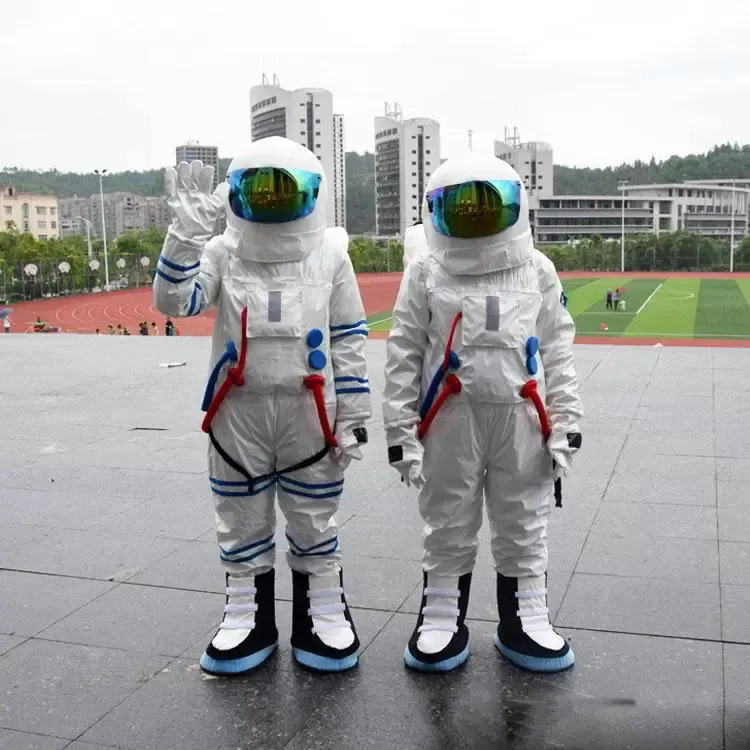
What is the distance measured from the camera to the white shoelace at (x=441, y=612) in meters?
3.60

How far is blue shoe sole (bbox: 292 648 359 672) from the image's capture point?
3475 millimetres

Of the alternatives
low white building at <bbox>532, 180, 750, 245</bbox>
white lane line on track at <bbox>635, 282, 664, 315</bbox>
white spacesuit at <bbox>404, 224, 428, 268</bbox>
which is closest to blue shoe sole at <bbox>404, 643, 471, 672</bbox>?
white spacesuit at <bbox>404, 224, 428, 268</bbox>

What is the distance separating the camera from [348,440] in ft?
11.7

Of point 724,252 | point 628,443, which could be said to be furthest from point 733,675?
point 724,252

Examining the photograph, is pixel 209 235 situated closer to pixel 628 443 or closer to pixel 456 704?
pixel 456 704

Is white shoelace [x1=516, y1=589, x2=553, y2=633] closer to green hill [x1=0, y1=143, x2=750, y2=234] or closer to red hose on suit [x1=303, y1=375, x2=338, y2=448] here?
red hose on suit [x1=303, y1=375, x2=338, y2=448]

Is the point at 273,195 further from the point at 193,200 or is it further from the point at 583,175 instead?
the point at 583,175

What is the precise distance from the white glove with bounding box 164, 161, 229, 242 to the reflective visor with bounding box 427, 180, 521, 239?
0.86 m

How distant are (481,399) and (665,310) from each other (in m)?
35.5

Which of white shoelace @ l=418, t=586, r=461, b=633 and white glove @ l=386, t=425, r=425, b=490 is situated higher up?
white glove @ l=386, t=425, r=425, b=490

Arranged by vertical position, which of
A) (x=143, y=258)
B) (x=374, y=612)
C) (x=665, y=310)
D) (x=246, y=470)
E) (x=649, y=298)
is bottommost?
(x=665, y=310)

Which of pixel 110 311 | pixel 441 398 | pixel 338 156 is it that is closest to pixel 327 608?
pixel 441 398

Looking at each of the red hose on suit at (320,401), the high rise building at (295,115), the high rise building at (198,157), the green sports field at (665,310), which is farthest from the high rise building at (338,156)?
the red hose on suit at (320,401)

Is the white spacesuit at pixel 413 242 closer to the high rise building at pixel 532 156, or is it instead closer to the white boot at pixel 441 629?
the white boot at pixel 441 629
